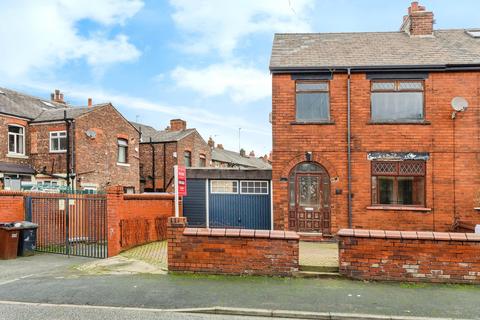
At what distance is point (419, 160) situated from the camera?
12.5 metres

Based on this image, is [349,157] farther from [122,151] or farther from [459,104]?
[122,151]

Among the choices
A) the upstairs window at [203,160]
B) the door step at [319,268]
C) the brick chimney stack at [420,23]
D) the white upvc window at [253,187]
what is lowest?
the door step at [319,268]

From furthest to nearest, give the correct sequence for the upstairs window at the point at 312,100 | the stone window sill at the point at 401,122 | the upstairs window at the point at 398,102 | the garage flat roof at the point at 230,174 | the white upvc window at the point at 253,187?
the white upvc window at the point at 253,187 < the garage flat roof at the point at 230,174 < the upstairs window at the point at 312,100 < the upstairs window at the point at 398,102 < the stone window sill at the point at 401,122

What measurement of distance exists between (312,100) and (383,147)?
9.11 ft

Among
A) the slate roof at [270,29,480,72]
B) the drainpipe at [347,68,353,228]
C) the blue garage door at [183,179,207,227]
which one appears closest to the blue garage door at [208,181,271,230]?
the blue garage door at [183,179,207,227]

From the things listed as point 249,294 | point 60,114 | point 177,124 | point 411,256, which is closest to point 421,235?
point 411,256

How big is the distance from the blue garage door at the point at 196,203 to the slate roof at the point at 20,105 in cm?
1275

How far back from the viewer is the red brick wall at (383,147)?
40.4ft

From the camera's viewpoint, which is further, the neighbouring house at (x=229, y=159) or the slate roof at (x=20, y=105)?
the neighbouring house at (x=229, y=159)

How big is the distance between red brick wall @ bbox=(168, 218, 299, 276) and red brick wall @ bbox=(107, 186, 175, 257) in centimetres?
325

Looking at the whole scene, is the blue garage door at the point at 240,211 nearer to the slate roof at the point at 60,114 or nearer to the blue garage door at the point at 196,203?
the blue garage door at the point at 196,203

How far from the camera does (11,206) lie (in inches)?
463

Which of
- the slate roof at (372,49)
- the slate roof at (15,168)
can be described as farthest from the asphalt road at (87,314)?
the slate roof at (15,168)

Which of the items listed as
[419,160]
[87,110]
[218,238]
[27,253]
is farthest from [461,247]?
Result: [87,110]
